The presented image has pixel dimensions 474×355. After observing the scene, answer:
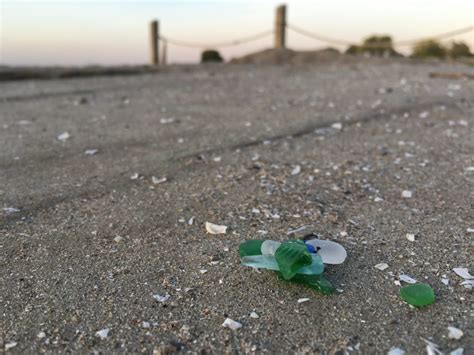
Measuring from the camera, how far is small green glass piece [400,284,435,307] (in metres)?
1.65

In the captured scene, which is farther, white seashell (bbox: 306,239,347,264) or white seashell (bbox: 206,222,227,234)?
white seashell (bbox: 206,222,227,234)

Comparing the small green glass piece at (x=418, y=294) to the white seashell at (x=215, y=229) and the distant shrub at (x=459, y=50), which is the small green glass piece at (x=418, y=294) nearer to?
the white seashell at (x=215, y=229)

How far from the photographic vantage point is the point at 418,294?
1678mm

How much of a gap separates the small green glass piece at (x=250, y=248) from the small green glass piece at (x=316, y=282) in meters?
0.21

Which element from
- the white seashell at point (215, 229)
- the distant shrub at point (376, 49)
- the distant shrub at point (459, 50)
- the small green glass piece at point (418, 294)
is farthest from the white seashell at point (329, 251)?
the distant shrub at point (459, 50)

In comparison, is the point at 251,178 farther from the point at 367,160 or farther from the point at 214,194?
the point at 367,160

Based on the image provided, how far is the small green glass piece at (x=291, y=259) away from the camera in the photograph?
1.68 m

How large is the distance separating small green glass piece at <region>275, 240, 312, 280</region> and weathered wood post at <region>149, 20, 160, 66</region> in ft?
30.3

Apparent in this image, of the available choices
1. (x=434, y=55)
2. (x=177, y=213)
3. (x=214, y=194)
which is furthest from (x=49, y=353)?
(x=434, y=55)

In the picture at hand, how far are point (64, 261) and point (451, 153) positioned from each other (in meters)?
2.60

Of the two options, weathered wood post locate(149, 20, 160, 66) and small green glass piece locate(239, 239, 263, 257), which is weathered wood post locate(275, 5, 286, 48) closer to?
weathered wood post locate(149, 20, 160, 66)

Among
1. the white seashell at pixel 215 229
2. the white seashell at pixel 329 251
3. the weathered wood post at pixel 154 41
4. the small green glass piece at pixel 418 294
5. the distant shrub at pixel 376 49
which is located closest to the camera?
the small green glass piece at pixel 418 294

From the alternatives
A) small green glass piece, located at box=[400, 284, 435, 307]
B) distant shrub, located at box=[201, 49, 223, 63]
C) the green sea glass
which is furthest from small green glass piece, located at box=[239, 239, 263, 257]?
distant shrub, located at box=[201, 49, 223, 63]

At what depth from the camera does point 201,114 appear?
4.52 metres
